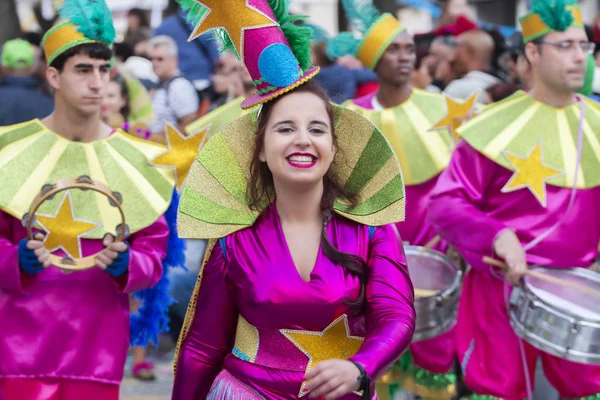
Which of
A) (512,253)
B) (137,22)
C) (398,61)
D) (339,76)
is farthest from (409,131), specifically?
(137,22)

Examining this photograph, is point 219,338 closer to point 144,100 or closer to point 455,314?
point 455,314

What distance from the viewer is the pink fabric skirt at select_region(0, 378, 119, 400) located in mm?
4484

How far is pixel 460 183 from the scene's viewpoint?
5016 mm

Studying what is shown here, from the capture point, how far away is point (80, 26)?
186 inches

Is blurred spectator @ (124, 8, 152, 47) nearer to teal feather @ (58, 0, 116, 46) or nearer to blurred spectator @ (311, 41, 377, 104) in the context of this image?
blurred spectator @ (311, 41, 377, 104)

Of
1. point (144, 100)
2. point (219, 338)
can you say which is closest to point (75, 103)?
point (219, 338)

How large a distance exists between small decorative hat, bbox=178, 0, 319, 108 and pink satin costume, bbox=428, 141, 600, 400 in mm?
1835

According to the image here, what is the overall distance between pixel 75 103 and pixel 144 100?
Answer: 3.46m

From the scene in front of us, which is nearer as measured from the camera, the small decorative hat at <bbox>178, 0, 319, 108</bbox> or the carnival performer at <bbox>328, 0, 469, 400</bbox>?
the small decorative hat at <bbox>178, 0, 319, 108</bbox>

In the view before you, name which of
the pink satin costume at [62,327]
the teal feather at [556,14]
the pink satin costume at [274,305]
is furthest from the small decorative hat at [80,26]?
the teal feather at [556,14]

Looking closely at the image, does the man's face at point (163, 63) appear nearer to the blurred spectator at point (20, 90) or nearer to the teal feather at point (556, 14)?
the blurred spectator at point (20, 90)

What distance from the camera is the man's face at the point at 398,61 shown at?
661cm

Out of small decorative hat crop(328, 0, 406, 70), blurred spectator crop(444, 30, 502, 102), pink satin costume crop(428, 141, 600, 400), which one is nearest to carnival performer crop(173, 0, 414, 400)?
pink satin costume crop(428, 141, 600, 400)

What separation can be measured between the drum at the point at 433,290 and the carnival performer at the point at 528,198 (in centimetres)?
8
